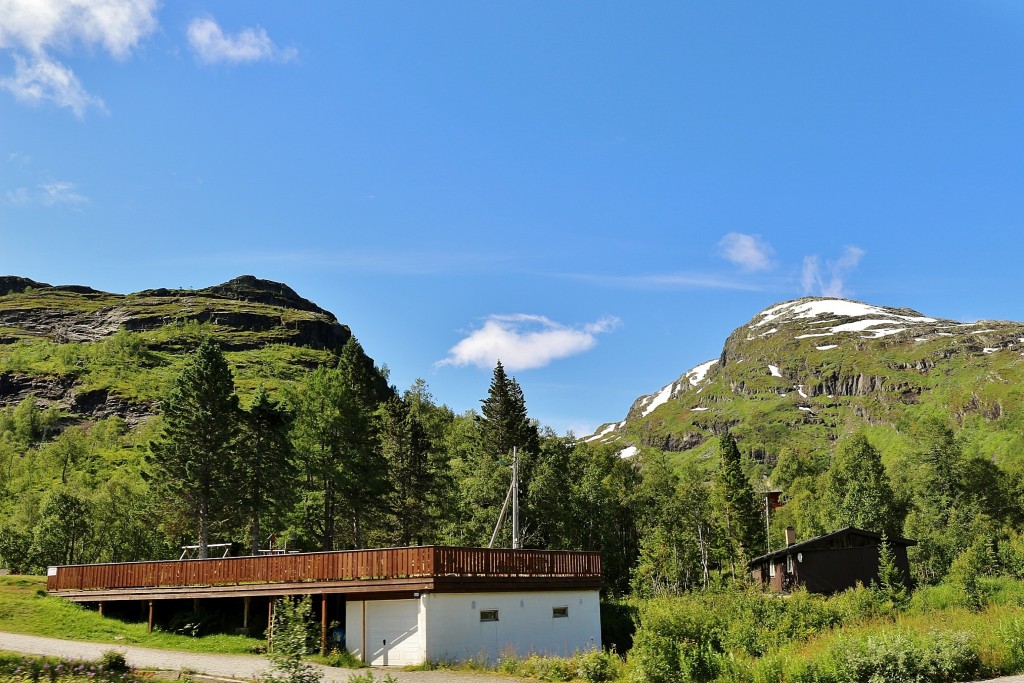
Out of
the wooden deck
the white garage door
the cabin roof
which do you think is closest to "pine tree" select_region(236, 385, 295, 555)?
the wooden deck

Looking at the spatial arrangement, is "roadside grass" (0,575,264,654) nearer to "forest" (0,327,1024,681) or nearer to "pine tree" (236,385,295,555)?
"forest" (0,327,1024,681)

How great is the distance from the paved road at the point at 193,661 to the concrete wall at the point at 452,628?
123 cm

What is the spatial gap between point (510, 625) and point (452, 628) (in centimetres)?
248

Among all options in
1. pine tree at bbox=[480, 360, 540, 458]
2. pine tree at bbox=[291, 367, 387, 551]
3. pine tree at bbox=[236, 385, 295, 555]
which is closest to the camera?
pine tree at bbox=[236, 385, 295, 555]

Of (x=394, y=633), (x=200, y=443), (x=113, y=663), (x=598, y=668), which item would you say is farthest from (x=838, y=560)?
(x=113, y=663)

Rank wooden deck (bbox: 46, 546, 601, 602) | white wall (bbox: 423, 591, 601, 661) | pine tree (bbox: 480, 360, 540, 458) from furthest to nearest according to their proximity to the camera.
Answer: pine tree (bbox: 480, 360, 540, 458) < wooden deck (bbox: 46, 546, 601, 602) < white wall (bbox: 423, 591, 601, 661)

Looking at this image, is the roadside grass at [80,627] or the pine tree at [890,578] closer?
the roadside grass at [80,627]

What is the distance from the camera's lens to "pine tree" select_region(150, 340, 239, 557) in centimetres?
4481

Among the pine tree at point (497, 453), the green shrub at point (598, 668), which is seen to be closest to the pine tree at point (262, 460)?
the pine tree at point (497, 453)

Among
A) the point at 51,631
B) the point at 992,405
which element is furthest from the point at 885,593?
the point at 992,405

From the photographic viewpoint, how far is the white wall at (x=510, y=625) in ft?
75.8

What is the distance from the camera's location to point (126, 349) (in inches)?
6147

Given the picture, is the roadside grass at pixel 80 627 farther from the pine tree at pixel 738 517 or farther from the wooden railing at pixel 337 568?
the pine tree at pixel 738 517

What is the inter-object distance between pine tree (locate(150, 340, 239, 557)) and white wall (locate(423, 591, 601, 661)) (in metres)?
24.3
